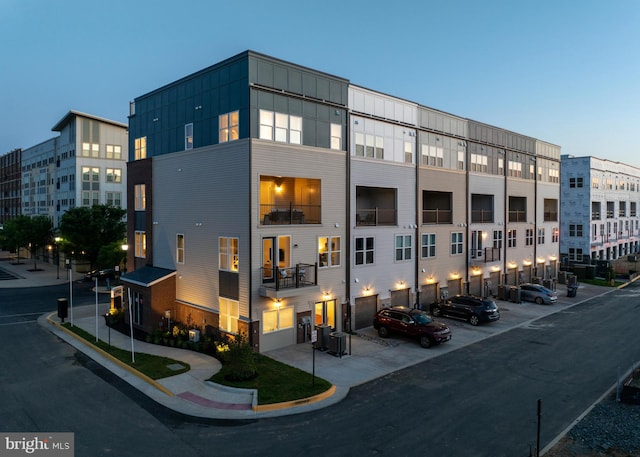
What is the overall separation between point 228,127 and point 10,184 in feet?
287

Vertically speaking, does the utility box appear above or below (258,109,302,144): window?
below

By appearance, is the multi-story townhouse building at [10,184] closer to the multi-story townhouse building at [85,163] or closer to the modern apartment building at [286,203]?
the multi-story townhouse building at [85,163]

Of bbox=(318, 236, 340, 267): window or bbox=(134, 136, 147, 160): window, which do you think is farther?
bbox=(134, 136, 147, 160): window

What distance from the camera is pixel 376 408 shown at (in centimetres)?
1527

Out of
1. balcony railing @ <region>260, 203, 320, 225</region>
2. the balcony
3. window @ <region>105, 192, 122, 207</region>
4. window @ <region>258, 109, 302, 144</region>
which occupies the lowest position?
the balcony

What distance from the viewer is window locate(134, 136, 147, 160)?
2924 centimetres

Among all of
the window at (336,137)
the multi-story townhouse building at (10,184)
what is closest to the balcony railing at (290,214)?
the window at (336,137)

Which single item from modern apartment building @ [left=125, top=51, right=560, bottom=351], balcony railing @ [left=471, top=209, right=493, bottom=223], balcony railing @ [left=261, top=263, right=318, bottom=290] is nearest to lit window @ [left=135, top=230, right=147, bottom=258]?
modern apartment building @ [left=125, top=51, right=560, bottom=351]

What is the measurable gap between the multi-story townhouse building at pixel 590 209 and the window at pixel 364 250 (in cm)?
4422

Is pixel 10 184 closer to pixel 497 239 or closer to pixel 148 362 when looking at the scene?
pixel 148 362

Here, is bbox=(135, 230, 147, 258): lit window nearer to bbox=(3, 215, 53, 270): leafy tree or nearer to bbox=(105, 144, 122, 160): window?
bbox=(105, 144, 122, 160): window

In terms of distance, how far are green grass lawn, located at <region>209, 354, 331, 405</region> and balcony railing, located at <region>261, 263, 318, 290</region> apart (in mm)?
3851

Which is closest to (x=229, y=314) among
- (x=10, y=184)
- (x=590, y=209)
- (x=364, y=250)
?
(x=364, y=250)

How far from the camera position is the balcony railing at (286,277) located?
70.0ft
